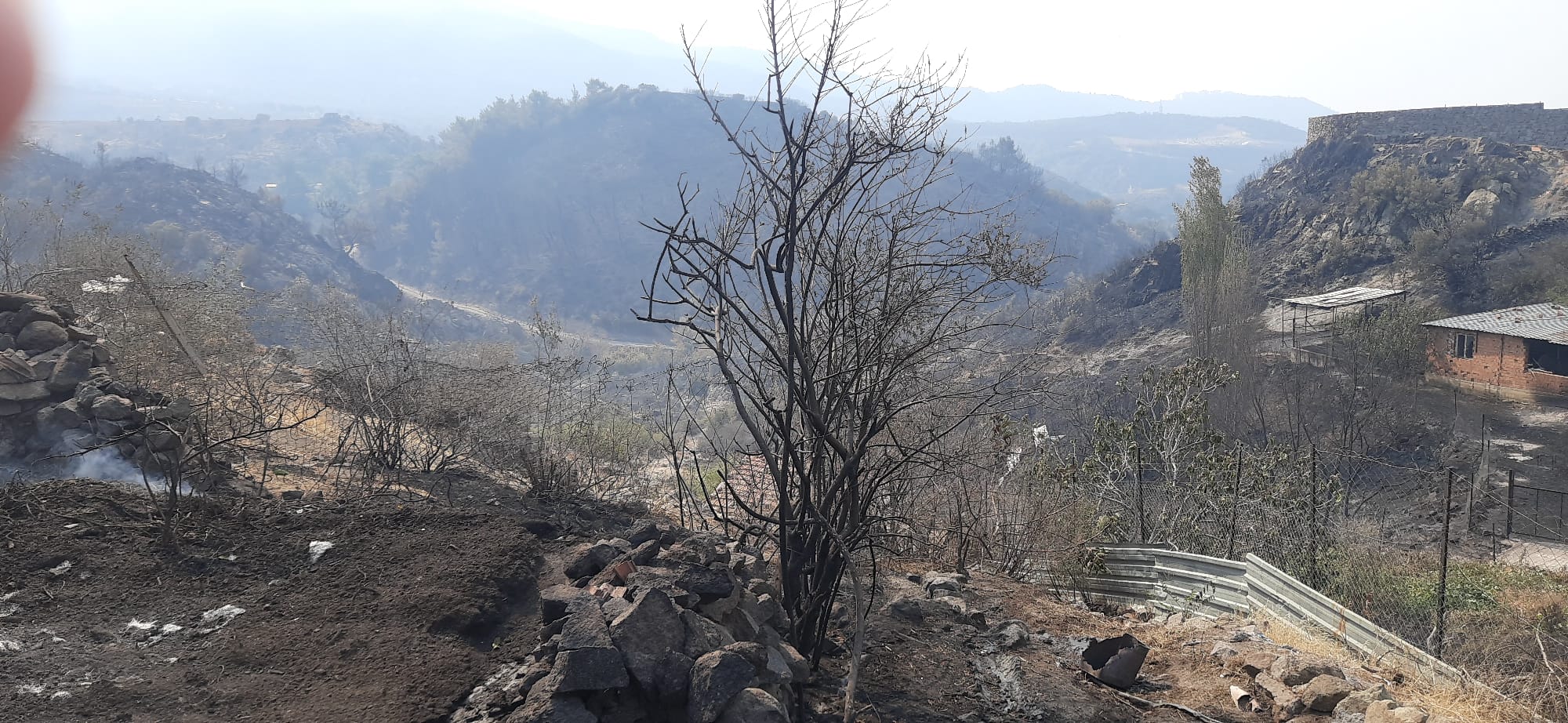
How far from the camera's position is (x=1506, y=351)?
24.8 meters

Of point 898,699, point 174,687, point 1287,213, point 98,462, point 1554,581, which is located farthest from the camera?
point 1287,213

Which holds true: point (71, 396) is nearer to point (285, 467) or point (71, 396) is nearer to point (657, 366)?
point (285, 467)

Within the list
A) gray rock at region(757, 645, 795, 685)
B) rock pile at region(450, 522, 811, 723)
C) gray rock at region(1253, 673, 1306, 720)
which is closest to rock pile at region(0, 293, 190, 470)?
rock pile at region(450, 522, 811, 723)

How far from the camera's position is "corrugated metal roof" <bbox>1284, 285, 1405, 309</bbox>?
105ft

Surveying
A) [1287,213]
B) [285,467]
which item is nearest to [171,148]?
[1287,213]

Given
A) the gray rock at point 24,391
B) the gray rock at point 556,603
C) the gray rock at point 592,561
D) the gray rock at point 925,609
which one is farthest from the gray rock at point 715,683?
the gray rock at point 24,391

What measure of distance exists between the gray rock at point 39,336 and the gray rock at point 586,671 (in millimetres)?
7724

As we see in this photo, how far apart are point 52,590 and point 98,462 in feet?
10.3

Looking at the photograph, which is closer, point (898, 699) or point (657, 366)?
point (898, 699)

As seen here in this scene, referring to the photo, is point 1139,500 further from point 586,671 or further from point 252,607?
point 252,607

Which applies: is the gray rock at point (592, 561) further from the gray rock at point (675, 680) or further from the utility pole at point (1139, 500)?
the utility pole at point (1139, 500)

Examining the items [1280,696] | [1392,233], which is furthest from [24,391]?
[1392,233]

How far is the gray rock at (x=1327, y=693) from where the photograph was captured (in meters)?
4.45

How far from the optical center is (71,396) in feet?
25.9
